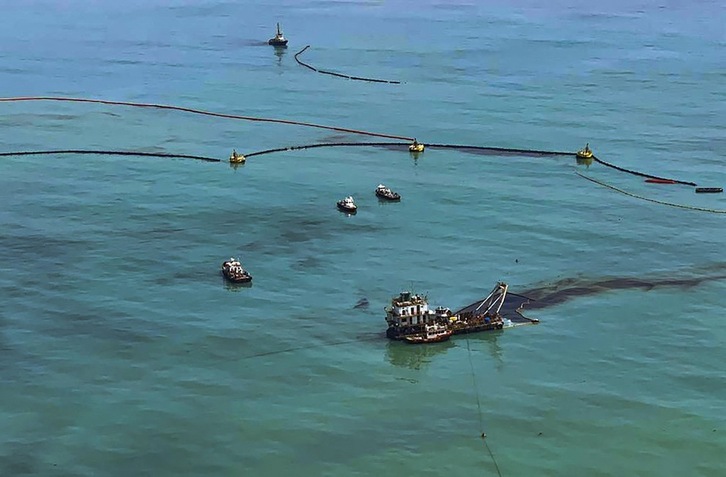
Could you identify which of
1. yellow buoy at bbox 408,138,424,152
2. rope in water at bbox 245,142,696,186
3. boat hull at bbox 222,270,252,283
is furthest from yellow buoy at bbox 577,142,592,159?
boat hull at bbox 222,270,252,283

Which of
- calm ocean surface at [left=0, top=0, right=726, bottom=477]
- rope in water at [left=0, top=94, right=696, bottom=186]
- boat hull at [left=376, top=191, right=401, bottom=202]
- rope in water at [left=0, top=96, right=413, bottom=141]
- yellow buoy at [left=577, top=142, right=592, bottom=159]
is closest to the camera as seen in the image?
calm ocean surface at [left=0, top=0, right=726, bottom=477]

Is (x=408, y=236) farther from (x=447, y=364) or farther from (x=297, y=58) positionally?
(x=297, y=58)

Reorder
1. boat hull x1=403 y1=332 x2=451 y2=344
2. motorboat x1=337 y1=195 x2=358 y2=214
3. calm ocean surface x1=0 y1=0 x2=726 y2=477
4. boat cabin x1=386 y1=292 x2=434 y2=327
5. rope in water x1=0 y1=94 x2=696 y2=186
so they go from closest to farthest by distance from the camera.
A: calm ocean surface x1=0 y1=0 x2=726 y2=477 < boat cabin x1=386 y1=292 x2=434 y2=327 < boat hull x1=403 y1=332 x2=451 y2=344 < motorboat x1=337 y1=195 x2=358 y2=214 < rope in water x1=0 y1=94 x2=696 y2=186

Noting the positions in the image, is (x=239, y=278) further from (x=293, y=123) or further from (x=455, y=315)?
(x=293, y=123)

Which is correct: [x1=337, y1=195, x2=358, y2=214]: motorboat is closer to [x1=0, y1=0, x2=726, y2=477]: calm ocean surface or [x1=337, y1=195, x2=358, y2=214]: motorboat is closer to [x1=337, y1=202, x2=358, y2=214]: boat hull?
[x1=337, y1=202, x2=358, y2=214]: boat hull

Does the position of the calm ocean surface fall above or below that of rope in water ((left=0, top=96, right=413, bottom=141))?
below

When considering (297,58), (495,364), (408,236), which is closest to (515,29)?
(297,58)

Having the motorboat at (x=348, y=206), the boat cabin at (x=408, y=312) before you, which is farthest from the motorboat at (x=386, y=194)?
the boat cabin at (x=408, y=312)
